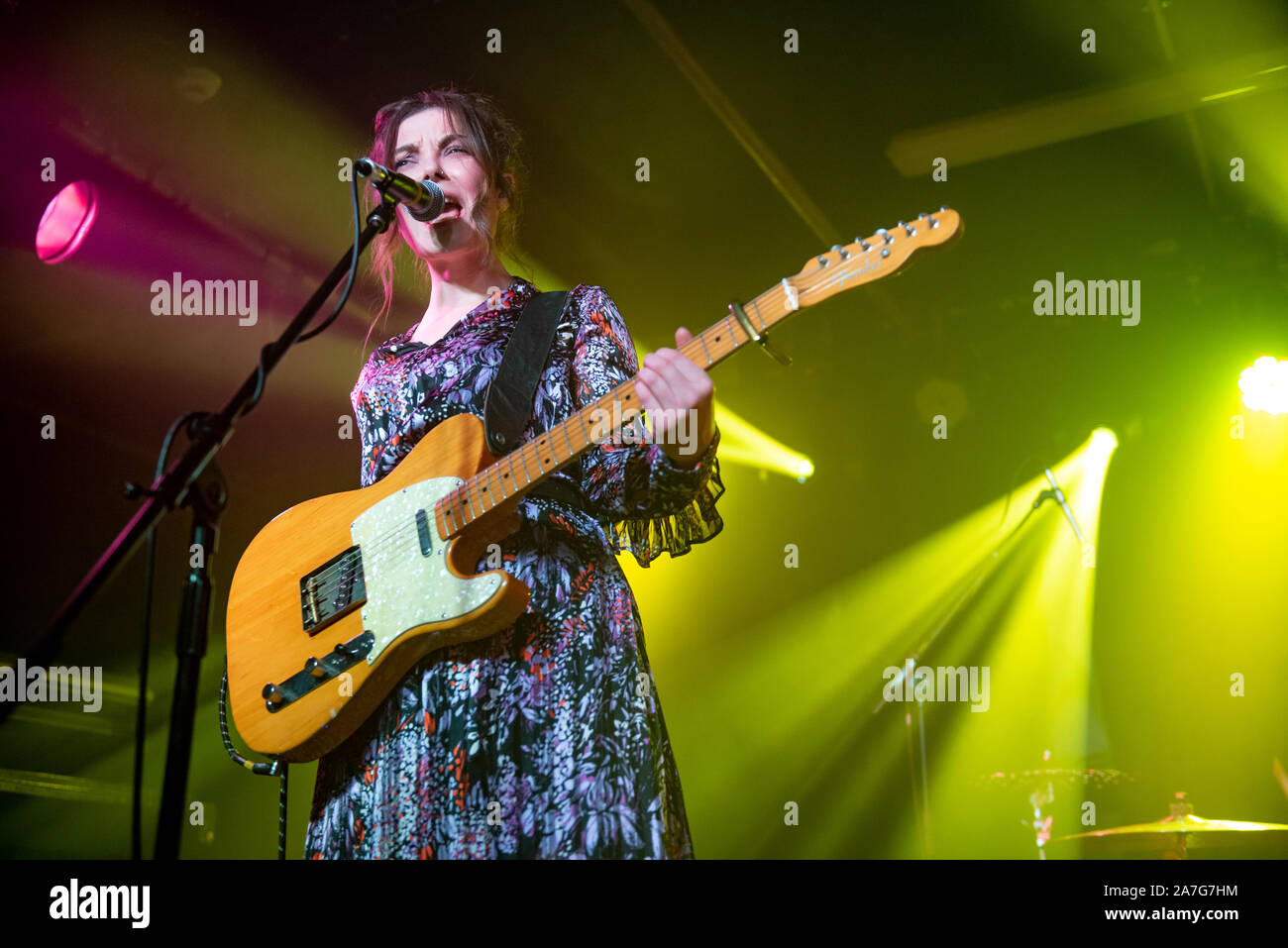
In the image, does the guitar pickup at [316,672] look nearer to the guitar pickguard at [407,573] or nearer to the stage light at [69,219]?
the guitar pickguard at [407,573]

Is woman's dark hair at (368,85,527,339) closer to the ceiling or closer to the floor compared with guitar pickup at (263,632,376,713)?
closer to the ceiling

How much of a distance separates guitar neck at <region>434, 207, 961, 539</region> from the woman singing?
0.07 m

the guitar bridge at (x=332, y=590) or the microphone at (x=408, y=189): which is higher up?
the microphone at (x=408, y=189)

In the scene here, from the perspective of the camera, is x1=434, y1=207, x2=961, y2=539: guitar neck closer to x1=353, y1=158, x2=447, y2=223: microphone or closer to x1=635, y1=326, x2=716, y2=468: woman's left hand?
x1=635, y1=326, x2=716, y2=468: woman's left hand

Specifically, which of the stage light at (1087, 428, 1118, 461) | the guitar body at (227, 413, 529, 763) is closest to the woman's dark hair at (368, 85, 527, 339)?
the guitar body at (227, 413, 529, 763)

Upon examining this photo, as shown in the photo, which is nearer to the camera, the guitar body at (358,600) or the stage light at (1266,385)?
the guitar body at (358,600)

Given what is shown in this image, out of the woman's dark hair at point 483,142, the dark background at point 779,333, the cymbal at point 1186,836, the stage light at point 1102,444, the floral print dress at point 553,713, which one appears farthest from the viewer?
the stage light at point 1102,444

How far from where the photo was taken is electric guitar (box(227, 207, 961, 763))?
62.9 inches

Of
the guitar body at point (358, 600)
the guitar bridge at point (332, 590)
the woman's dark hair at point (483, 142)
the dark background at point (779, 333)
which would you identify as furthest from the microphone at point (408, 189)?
the dark background at point (779, 333)

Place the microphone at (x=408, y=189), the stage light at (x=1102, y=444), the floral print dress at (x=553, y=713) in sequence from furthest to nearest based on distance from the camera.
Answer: the stage light at (x=1102, y=444) → the microphone at (x=408, y=189) → the floral print dress at (x=553, y=713)

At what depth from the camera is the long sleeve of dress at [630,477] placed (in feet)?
5.49

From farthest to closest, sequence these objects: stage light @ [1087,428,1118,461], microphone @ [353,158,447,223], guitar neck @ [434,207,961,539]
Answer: stage light @ [1087,428,1118,461] → microphone @ [353,158,447,223] → guitar neck @ [434,207,961,539]

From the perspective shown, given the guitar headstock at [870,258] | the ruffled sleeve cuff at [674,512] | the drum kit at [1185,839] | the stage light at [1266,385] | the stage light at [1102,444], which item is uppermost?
the stage light at [1266,385]

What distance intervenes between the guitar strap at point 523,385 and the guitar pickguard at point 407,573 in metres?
0.14
